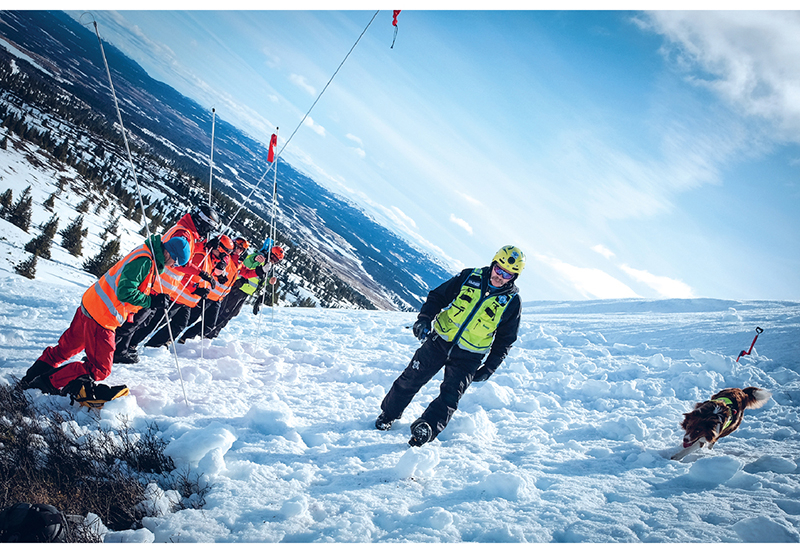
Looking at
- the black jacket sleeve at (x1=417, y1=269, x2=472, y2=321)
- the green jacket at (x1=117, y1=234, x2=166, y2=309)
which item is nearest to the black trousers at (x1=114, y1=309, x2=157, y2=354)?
the green jacket at (x1=117, y1=234, x2=166, y2=309)

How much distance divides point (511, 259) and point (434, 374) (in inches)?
59.7

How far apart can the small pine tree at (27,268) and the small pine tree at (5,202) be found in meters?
4.30

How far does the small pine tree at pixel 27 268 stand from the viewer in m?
7.93

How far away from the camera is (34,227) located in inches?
466

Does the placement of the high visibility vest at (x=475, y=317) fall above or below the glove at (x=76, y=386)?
above

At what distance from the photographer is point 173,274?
4762 millimetres

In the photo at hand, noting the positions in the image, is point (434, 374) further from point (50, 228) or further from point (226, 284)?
point (50, 228)

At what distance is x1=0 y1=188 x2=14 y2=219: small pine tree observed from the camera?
36.5 feet

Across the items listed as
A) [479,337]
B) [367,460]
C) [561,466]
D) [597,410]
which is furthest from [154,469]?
[597,410]

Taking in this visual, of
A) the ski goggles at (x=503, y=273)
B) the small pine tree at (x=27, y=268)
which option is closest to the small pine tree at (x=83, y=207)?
the small pine tree at (x=27, y=268)

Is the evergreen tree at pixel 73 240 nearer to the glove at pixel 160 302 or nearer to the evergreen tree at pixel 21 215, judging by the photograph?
the evergreen tree at pixel 21 215

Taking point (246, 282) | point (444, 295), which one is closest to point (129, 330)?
point (246, 282)

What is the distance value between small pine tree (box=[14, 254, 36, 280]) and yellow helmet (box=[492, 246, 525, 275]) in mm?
10311

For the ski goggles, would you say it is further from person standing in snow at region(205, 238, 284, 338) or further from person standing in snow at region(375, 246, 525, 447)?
person standing in snow at region(205, 238, 284, 338)
